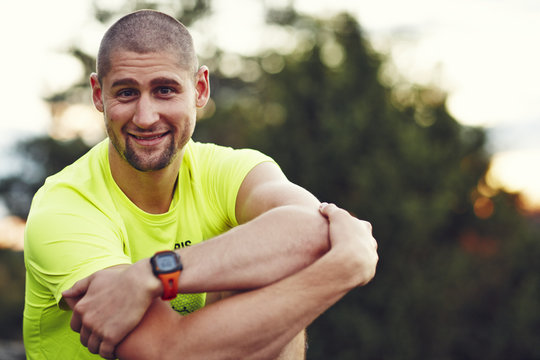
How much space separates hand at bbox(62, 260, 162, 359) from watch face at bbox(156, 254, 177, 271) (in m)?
0.05

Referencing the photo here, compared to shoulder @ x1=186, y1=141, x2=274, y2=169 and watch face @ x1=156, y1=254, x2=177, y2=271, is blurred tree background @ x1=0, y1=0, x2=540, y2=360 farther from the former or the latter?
watch face @ x1=156, y1=254, x2=177, y2=271

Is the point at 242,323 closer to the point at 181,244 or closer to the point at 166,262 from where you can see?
the point at 166,262

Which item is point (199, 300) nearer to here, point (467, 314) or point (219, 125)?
point (467, 314)

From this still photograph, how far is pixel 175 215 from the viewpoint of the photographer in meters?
2.86

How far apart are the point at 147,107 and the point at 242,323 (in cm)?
112

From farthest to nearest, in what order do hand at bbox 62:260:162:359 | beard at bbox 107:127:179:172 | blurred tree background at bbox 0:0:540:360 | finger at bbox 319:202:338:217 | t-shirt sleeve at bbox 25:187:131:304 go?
blurred tree background at bbox 0:0:540:360, beard at bbox 107:127:179:172, finger at bbox 319:202:338:217, t-shirt sleeve at bbox 25:187:131:304, hand at bbox 62:260:162:359

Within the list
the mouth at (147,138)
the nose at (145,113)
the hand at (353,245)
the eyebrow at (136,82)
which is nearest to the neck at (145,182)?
the mouth at (147,138)

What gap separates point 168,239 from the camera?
2812 millimetres

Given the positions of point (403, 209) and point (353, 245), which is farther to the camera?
point (403, 209)

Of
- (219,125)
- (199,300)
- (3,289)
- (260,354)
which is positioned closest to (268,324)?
(260,354)

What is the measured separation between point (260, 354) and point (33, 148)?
64.0ft

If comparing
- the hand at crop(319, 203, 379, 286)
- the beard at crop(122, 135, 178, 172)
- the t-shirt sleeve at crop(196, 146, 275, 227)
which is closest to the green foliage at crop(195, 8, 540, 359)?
the t-shirt sleeve at crop(196, 146, 275, 227)

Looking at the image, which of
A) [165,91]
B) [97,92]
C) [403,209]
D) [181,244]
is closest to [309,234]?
[181,244]

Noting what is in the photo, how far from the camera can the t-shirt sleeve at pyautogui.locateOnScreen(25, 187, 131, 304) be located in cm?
223
